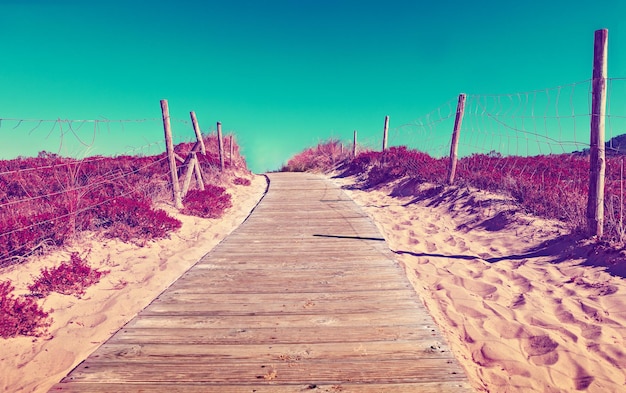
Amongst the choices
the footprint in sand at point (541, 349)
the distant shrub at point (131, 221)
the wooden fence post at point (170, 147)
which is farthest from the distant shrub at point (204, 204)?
the footprint in sand at point (541, 349)

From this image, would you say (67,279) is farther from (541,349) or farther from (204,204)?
(541,349)

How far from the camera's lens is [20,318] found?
3.25m

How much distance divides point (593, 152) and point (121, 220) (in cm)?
699

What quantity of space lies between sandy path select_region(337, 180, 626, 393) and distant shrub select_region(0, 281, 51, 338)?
145 inches

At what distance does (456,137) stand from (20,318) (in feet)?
29.3

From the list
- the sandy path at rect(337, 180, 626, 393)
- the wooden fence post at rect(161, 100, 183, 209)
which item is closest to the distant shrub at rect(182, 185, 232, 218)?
the wooden fence post at rect(161, 100, 183, 209)

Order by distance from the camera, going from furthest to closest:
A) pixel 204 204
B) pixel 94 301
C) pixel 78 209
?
1. pixel 204 204
2. pixel 78 209
3. pixel 94 301

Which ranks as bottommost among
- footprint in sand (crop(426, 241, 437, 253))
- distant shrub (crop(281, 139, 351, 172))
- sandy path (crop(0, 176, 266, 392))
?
sandy path (crop(0, 176, 266, 392))

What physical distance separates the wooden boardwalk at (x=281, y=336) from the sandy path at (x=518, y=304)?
16.9 inches

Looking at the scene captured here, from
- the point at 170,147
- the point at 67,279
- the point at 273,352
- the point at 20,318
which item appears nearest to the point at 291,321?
the point at 273,352

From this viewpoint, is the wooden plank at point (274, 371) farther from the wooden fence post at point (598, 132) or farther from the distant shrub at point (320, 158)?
the distant shrub at point (320, 158)

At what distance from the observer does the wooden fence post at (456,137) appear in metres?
8.98

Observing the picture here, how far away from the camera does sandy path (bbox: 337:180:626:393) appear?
2529 mm

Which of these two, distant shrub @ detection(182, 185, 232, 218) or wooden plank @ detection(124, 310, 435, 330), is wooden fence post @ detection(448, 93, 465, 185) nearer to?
distant shrub @ detection(182, 185, 232, 218)
